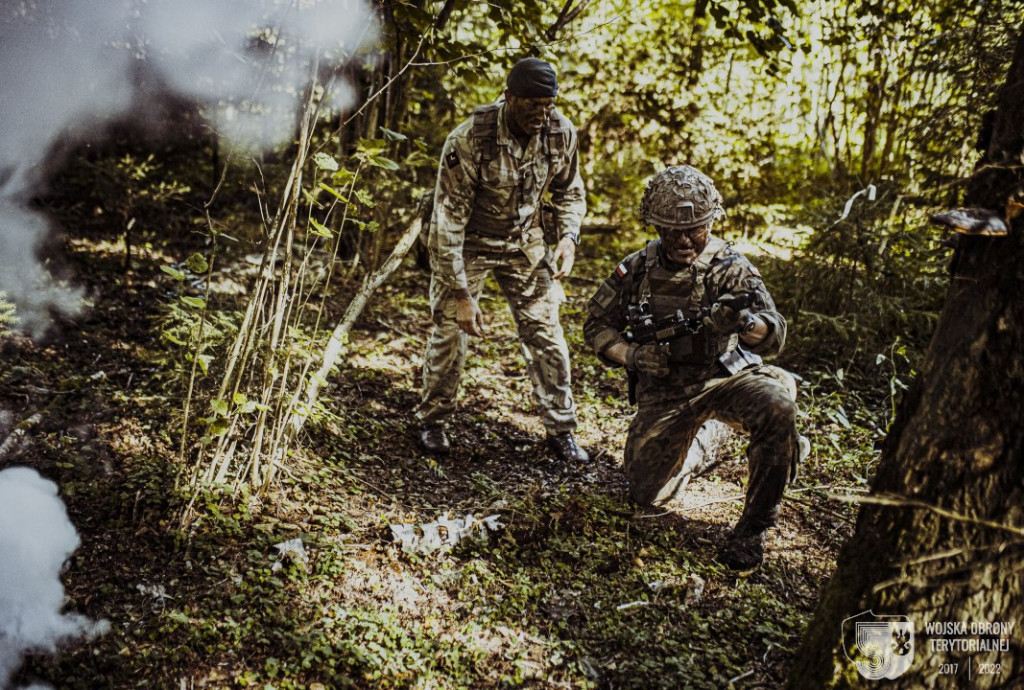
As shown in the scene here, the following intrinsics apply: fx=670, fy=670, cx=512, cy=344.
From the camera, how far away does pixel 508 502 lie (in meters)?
3.71

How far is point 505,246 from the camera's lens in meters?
4.37

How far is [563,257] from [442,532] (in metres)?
1.93

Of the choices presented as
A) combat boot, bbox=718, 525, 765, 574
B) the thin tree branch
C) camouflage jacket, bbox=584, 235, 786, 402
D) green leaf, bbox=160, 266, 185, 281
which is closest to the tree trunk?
the thin tree branch

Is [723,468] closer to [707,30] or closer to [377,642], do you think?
[377,642]

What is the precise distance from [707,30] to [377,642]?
8358 millimetres

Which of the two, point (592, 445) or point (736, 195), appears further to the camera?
point (736, 195)

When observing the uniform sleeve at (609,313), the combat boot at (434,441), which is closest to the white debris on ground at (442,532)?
the combat boot at (434,441)

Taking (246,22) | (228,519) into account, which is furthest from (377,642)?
(246,22)

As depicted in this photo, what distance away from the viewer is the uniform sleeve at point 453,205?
13.3ft

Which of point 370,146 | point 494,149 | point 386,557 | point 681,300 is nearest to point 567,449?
point 681,300

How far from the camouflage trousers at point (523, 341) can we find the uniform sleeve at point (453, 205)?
0.26 metres

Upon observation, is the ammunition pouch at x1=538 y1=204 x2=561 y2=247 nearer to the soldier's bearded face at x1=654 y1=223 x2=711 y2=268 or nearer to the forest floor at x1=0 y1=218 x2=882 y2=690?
the soldier's bearded face at x1=654 y1=223 x2=711 y2=268

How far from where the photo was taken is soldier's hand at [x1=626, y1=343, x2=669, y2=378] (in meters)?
3.86

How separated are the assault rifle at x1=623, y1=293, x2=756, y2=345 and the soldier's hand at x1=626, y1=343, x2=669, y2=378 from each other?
0.05 metres
